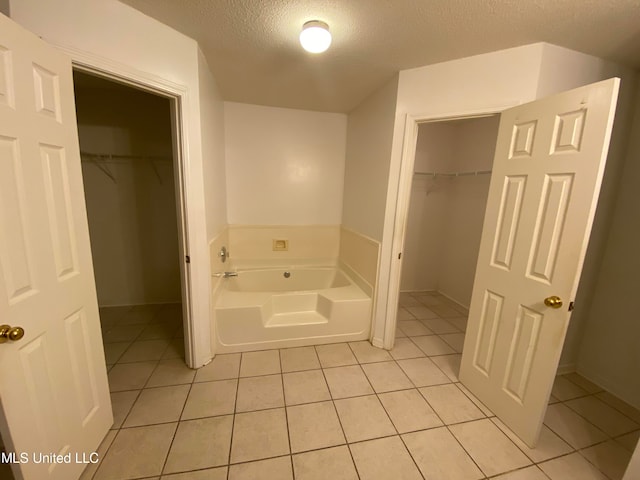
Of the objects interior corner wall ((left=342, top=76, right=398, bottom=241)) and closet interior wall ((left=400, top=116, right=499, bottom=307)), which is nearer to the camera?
interior corner wall ((left=342, top=76, right=398, bottom=241))

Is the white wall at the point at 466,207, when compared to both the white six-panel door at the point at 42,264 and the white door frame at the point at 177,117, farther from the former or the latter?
the white six-panel door at the point at 42,264

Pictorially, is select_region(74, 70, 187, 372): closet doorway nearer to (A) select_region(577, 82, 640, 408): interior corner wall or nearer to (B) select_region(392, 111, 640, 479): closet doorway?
(B) select_region(392, 111, 640, 479): closet doorway

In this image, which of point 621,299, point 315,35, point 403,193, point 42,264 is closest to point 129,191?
point 42,264

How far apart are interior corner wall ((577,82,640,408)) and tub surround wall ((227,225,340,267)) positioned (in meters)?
2.35

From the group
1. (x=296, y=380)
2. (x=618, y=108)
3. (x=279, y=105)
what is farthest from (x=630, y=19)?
(x=296, y=380)

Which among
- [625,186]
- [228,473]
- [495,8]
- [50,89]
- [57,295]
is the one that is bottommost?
[228,473]

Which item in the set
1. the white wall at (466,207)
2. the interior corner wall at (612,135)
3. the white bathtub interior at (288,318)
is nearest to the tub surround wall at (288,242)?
the white bathtub interior at (288,318)

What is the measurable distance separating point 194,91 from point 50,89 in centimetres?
77

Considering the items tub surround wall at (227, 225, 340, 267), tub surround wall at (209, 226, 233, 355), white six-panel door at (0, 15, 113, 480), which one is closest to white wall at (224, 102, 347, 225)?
tub surround wall at (227, 225, 340, 267)

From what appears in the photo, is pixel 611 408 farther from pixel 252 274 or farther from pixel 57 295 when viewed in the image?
pixel 57 295

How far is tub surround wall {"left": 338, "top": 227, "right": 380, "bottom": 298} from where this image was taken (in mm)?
2260

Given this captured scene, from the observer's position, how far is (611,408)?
1.71m

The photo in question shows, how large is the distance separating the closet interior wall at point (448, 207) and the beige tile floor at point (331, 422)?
1.45 m

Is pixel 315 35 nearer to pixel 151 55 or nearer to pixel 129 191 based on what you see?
pixel 151 55
